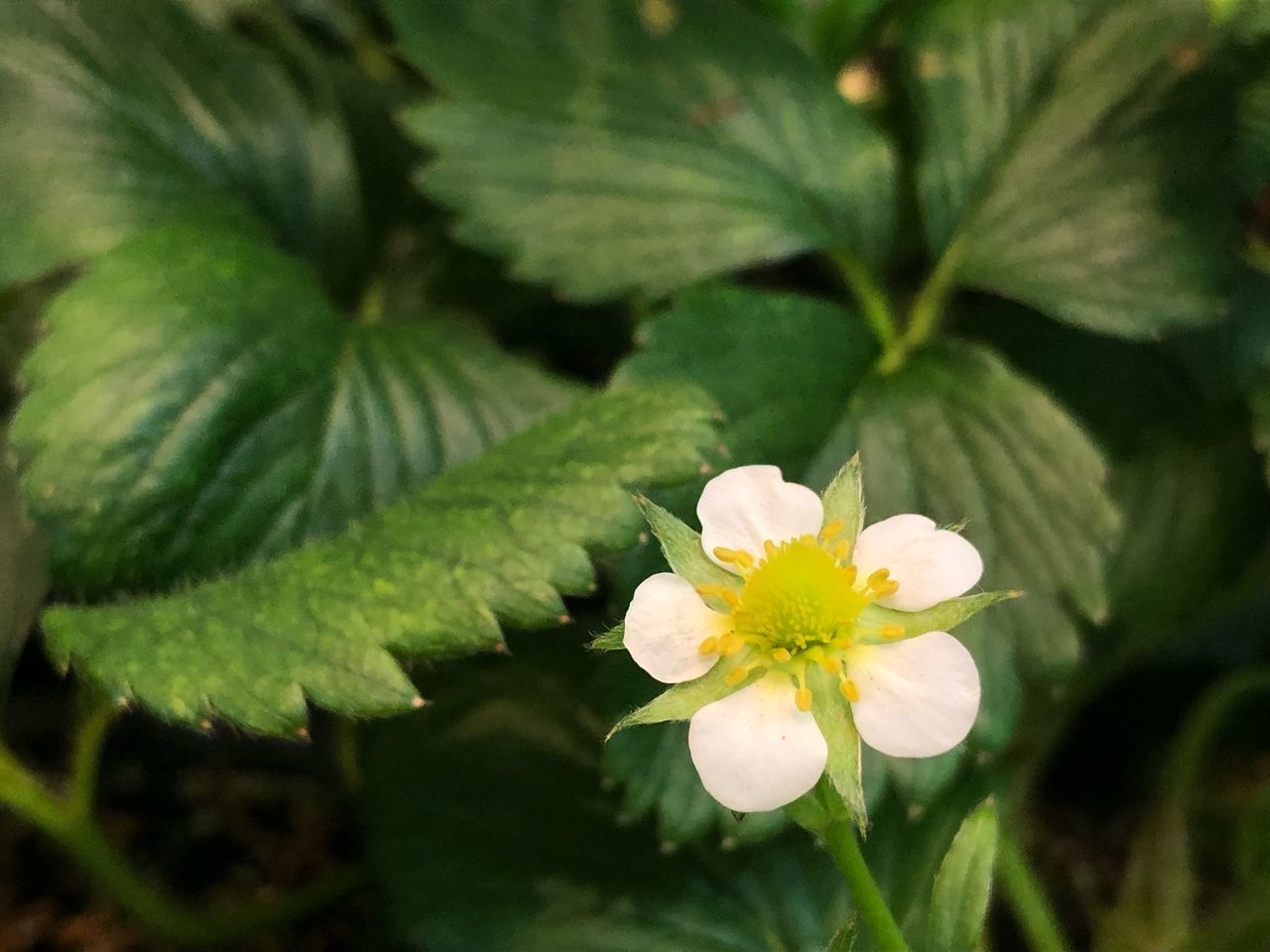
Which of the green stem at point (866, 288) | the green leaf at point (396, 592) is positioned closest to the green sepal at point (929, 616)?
the green leaf at point (396, 592)

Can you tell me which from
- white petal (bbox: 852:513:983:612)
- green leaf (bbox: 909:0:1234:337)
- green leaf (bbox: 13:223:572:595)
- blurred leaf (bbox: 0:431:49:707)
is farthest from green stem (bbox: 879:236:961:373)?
blurred leaf (bbox: 0:431:49:707)

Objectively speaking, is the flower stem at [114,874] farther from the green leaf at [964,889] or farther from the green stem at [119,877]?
the green leaf at [964,889]

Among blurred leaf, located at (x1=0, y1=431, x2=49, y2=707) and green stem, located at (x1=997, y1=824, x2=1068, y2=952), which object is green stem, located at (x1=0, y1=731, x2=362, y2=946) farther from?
green stem, located at (x1=997, y1=824, x2=1068, y2=952)

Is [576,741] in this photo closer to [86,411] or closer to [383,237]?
[86,411]

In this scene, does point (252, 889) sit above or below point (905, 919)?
below

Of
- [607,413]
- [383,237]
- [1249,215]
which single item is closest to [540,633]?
[607,413]

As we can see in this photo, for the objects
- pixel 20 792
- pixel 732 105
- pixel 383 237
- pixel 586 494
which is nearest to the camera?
pixel 586 494

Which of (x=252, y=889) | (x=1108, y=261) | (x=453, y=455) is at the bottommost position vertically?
(x=252, y=889)
